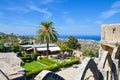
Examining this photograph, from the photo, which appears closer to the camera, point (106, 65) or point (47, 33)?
point (106, 65)

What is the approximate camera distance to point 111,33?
16.0 m

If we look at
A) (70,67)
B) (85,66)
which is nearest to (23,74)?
(85,66)

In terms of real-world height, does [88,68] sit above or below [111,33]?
below

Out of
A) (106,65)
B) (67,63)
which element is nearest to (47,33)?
(67,63)

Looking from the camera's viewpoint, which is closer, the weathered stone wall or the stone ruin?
the stone ruin

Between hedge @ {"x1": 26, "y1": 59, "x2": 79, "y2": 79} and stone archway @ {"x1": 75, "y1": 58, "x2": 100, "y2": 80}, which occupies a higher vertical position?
stone archway @ {"x1": 75, "y1": 58, "x2": 100, "y2": 80}

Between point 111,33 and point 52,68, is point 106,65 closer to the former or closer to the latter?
point 111,33

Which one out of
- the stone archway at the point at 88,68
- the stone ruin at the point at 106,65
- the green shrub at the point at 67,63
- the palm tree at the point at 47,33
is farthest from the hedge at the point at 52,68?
the stone archway at the point at 88,68

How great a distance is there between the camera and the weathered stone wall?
15469mm

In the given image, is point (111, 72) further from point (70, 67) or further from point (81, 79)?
point (70, 67)

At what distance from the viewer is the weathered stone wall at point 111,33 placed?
1547 centimetres

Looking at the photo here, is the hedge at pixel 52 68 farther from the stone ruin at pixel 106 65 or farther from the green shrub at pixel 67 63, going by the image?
the stone ruin at pixel 106 65

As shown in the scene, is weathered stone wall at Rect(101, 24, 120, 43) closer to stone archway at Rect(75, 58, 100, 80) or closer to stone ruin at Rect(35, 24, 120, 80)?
stone ruin at Rect(35, 24, 120, 80)

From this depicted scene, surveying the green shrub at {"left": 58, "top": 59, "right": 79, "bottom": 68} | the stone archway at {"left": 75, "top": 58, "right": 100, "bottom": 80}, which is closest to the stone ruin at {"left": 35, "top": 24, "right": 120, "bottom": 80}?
the stone archway at {"left": 75, "top": 58, "right": 100, "bottom": 80}
